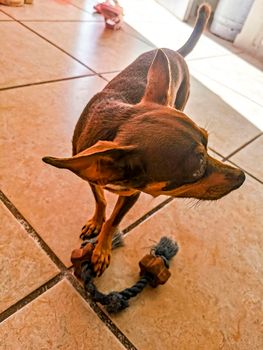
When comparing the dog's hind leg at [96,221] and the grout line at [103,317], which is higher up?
the dog's hind leg at [96,221]

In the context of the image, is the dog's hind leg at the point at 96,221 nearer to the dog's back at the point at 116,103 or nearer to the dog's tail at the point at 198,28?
the dog's back at the point at 116,103

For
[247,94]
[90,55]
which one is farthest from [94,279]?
[247,94]

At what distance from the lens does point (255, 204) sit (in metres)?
1.16

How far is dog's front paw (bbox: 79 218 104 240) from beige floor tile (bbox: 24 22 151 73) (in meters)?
1.01

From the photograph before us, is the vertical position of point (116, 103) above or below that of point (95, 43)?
above

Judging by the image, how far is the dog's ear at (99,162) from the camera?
20.9 inches

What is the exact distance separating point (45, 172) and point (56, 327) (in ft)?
1.52

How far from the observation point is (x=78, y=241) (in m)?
0.85

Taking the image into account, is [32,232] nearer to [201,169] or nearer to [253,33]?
[201,169]

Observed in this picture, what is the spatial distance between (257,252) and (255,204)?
228 mm

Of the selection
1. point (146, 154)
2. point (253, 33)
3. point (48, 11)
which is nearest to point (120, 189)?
point (146, 154)

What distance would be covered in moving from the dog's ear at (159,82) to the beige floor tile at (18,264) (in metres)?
0.41

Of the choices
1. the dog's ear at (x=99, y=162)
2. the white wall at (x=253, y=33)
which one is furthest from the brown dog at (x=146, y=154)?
the white wall at (x=253, y=33)

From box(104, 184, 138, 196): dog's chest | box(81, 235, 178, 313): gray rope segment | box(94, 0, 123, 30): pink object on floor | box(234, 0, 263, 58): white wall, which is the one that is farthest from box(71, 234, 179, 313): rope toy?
box(234, 0, 263, 58): white wall
